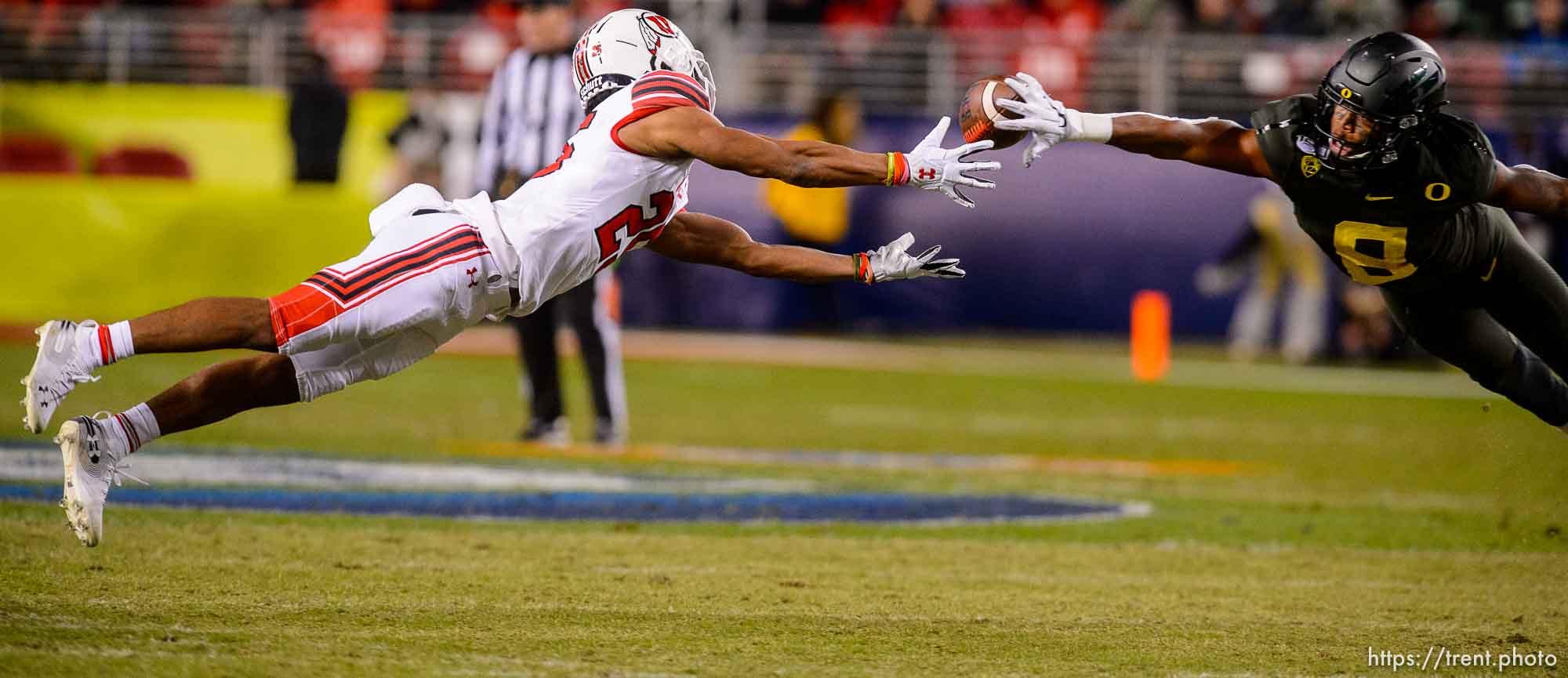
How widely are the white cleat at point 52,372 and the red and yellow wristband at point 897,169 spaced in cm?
223

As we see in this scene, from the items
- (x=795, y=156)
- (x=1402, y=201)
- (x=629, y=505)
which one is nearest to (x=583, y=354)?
(x=629, y=505)

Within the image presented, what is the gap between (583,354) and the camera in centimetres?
855

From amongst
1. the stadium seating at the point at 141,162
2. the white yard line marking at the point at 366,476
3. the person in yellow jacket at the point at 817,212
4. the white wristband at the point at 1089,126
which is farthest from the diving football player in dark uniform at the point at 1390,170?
the stadium seating at the point at 141,162

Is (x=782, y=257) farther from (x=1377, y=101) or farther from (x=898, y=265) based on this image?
(x=1377, y=101)

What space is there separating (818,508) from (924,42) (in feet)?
31.7

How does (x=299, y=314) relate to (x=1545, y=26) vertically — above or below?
below

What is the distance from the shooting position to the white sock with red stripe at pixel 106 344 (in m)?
4.77

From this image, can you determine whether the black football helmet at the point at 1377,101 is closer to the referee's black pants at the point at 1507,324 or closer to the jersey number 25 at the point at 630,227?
the referee's black pants at the point at 1507,324

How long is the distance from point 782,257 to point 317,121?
10081 millimetres

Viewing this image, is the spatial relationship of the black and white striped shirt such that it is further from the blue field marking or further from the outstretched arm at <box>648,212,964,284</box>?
the outstretched arm at <box>648,212,964,284</box>

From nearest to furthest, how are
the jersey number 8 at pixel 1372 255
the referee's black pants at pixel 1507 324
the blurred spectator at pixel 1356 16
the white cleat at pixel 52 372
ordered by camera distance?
the white cleat at pixel 52 372
the jersey number 8 at pixel 1372 255
the referee's black pants at pixel 1507 324
the blurred spectator at pixel 1356 16

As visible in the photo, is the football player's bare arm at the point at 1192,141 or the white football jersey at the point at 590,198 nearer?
the white football jersey at the point at 590,198

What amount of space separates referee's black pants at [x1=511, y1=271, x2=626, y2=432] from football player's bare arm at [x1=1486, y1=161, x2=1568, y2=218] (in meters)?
4.36

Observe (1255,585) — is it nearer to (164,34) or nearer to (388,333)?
(388,333)
